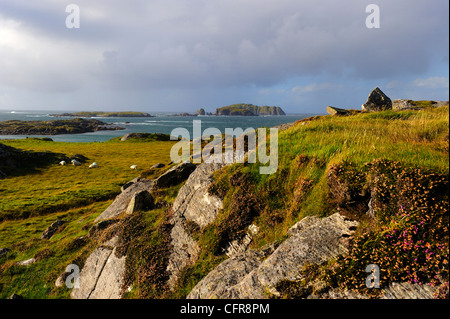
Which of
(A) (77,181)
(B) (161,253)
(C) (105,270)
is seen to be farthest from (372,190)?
(A) (77,181)

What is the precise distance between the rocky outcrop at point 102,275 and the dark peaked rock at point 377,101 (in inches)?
1112

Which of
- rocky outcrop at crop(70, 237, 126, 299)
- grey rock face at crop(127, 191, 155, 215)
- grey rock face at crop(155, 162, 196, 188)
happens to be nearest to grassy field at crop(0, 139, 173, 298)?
rocky outcrop at crop(70, 237, 126, 299)

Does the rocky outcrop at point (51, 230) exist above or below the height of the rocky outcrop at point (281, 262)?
below

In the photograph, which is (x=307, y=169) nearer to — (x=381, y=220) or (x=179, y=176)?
(x=381, y=220)

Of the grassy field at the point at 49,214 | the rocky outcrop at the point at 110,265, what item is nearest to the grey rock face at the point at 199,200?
the rocky outcrop at the point at 110,265

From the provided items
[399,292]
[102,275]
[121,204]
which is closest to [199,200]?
[102,275]

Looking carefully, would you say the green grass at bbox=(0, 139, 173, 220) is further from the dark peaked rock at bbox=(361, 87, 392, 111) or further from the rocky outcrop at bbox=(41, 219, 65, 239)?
the dark peaked rock at bbox=(361, 87, 392, 111)

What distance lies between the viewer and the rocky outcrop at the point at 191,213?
12.6m

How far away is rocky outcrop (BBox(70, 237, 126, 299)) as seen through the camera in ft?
44.6

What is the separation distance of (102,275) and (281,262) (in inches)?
492

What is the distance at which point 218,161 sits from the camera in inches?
685

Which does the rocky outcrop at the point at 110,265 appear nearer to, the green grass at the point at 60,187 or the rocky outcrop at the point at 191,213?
the rocky outcrop at the point at 191,213

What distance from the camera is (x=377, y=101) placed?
86.7ft

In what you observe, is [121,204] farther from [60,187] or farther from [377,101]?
[60,187]
